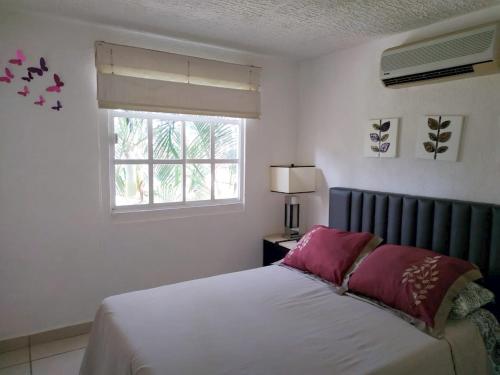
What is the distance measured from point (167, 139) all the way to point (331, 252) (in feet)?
5.27

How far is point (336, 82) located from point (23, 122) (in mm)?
2475

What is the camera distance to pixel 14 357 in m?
2.38

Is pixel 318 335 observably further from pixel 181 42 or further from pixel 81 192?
pixel 181 42

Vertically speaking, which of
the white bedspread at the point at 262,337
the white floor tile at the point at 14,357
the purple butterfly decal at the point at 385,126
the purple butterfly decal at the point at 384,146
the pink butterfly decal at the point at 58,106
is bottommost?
the white floor tile at the point at 14,357

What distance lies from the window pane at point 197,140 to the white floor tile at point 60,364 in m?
1.70

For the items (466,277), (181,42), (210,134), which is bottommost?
(466,277)

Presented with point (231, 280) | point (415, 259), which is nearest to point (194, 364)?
point (231, 280)

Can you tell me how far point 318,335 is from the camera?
1688mm

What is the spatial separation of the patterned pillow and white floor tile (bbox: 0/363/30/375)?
6.10ft

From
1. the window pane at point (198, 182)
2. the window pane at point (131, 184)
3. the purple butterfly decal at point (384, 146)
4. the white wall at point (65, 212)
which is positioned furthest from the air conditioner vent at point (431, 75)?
the window pane at point (131, 184)

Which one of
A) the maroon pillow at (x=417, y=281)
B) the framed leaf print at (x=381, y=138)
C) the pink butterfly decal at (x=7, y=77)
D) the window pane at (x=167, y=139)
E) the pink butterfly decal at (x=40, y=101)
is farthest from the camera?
the window pane at (x=167, y=139)

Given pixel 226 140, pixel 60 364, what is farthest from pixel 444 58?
pixel 60 364

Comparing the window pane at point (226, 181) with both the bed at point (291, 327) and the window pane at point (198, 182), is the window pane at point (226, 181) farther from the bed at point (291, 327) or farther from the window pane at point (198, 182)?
the bed at point (291, 327)

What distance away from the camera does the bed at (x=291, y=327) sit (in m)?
1.49
